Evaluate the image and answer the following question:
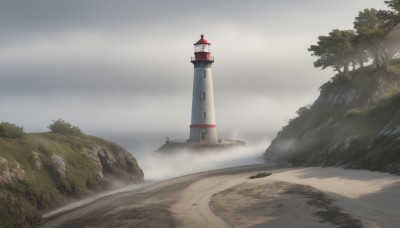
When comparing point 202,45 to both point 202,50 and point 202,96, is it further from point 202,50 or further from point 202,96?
point 202,96

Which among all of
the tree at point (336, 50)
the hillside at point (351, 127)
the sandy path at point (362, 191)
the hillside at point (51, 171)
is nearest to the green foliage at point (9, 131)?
the hillside at point (51, 171)

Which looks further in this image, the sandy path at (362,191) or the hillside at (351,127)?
the hillside at (351,127)

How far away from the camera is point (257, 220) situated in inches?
784

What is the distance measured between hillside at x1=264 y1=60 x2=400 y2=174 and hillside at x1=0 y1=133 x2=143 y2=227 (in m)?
20.0

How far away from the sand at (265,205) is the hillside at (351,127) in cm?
330

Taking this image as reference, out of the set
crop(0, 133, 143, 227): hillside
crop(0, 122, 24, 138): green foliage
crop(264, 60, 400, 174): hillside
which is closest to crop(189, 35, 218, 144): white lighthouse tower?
crop(264, 60, 400, 174): hillside

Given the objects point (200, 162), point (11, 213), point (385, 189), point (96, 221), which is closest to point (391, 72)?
point (385, 189)

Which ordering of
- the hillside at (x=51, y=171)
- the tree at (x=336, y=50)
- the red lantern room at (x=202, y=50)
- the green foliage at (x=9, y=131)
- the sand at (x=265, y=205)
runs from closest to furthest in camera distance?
the sand at (x=265, y=205), the hillside at (x=51, y=171), the green foliage at (x=9, y=131), the tree at (x=336, y=50), the red lantern room at (x=202, y=50)

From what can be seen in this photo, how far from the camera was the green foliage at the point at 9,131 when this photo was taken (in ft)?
112

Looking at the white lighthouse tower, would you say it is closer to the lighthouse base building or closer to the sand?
the lighthouse base building

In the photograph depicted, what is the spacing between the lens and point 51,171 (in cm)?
3189

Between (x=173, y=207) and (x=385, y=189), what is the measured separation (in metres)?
12.0

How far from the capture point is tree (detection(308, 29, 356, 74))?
189 feet

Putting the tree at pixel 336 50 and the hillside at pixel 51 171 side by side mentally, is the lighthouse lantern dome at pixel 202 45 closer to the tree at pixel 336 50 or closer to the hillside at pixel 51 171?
the tree at pixel 336 50
